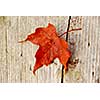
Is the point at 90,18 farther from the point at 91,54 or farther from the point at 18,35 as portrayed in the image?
the point at 18,35
